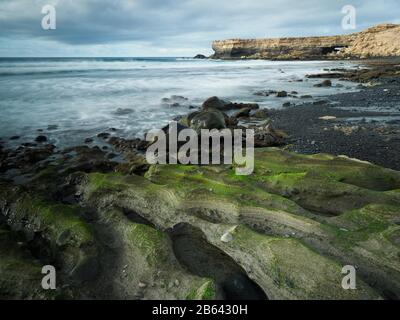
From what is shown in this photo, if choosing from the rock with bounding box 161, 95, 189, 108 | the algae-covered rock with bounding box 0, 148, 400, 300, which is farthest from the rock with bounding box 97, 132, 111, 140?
the rock with bounding box 161, 95, 189, 108

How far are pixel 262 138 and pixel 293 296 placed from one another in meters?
7.99

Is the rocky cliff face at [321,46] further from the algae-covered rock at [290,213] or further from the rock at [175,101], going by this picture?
the algae-covered rock at [290,213]

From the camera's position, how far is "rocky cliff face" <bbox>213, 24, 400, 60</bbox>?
7853 cm

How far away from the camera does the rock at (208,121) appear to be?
1245 centimetres

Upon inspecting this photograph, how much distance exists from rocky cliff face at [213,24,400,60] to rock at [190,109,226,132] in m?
75.0

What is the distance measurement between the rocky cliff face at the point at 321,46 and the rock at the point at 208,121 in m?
75.0

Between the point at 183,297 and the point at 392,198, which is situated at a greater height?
the point at 392,198

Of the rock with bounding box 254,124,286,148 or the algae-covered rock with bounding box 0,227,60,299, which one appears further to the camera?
the rock with bounding box 254,124,286,148

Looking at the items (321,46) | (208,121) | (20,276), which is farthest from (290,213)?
(321,46)

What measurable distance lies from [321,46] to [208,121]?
11469 cm

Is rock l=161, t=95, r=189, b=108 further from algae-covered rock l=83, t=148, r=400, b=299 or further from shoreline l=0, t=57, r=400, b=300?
algae-covered rock l=83, t=148, r=400, b=299
